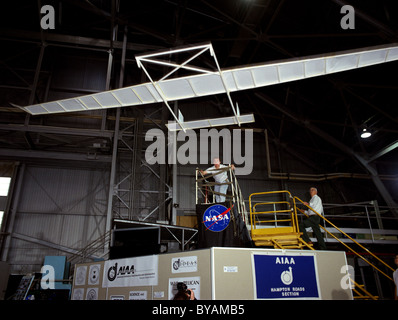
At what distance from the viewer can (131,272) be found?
909cm

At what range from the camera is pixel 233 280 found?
24.7 ft

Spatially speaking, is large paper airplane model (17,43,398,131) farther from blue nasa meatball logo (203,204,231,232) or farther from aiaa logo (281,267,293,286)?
aiaa logo (281,267,293,286)

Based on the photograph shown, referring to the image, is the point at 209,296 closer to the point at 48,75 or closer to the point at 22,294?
the point at 22,294

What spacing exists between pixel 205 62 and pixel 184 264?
16.8 meters

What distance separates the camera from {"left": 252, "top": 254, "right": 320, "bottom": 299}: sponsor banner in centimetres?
783

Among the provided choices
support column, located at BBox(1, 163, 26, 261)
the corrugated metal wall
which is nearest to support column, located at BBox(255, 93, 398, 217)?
the corrugated metal wall

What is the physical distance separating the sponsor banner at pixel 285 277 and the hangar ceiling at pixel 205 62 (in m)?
14.5

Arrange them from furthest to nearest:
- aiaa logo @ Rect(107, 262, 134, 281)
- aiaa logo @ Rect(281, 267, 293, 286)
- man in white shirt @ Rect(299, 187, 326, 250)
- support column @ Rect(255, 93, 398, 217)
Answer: support column @ Rect(255, 93, 398, 217)
man in white shirt @ Rect(299, 187, 326, 250)
aiaa logo @ Rect(107, 262, 134, 281)
aiaa logo @ Rect(281, 267, 293, 286)

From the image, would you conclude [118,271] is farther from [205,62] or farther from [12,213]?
[12,213]

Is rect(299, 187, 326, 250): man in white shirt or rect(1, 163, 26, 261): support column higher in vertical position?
rect(1, 163, 26, 261): support column

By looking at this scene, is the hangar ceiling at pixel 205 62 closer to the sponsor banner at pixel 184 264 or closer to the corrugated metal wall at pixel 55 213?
the corrugated metal wall at pixel 55 213

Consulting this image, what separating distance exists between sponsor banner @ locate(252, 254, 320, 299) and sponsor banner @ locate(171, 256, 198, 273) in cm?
166

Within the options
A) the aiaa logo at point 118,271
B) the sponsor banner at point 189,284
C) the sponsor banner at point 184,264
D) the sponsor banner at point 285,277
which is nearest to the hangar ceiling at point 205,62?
the aiaa logo at point 118,271
